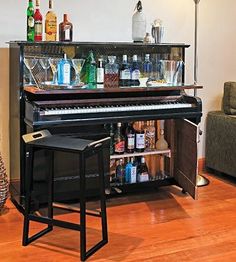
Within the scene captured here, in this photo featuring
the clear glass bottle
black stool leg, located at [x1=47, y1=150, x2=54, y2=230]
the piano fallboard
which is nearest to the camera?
black stool leg, located at [x1=47, y1=150, x2=54, y2=230]

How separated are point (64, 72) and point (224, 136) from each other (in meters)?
1.69

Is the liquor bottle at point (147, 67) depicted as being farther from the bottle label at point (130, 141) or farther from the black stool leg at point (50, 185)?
the black stool leg at point (50, 185)

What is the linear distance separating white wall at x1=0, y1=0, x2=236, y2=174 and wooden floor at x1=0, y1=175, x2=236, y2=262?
1.00 m

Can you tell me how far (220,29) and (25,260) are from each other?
9.81ft

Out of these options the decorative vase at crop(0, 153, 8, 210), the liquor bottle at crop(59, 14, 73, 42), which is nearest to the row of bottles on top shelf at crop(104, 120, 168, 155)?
the liquor bottle at crop(59, 14, 73, 42)

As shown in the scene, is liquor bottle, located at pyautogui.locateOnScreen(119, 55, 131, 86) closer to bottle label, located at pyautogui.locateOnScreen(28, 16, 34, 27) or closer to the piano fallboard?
the piano fallboard

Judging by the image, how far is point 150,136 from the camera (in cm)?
391

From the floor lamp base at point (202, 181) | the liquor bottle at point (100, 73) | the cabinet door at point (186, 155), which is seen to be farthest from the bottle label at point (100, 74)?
the floor lamp base at point (202, 181)

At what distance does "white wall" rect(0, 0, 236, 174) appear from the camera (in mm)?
3734

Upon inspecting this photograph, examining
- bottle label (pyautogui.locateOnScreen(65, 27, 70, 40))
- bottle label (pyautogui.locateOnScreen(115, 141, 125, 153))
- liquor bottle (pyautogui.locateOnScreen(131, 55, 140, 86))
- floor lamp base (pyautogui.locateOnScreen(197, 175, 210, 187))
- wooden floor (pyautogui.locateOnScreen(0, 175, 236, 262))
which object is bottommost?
wooden floor (pyautogui.locateOnScreen(0, 175, 236, 262))

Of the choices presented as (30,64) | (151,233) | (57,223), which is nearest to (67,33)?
(30,64)

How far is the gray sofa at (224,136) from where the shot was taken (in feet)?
13.9

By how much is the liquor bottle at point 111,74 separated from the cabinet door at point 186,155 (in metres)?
0.61

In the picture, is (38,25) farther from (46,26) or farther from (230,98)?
(230,98)
